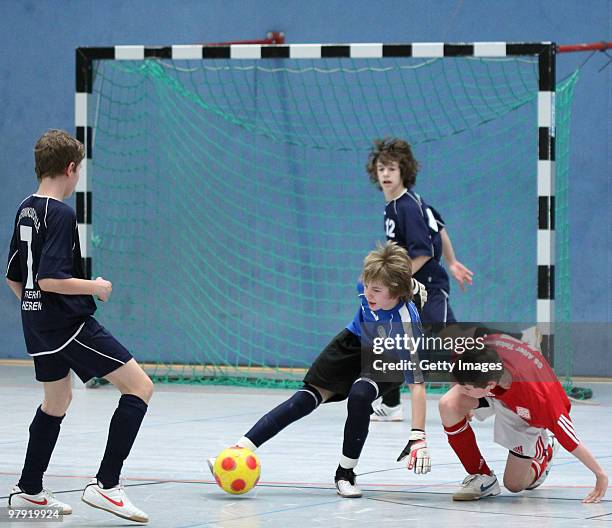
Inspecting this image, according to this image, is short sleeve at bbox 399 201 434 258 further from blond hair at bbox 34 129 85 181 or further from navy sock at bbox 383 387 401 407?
blond hair at bbox 34 129 85 181

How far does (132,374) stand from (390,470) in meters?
1.65

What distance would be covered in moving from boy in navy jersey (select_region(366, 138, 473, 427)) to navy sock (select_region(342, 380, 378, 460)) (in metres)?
2.60

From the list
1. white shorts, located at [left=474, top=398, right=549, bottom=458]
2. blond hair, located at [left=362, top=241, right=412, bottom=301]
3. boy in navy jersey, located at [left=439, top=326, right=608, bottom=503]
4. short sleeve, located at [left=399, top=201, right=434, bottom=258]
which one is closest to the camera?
boy in navy jersey, located at [left=439, top=326, right=608, bottom=503]

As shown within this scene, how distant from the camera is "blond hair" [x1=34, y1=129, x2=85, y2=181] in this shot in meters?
4.33

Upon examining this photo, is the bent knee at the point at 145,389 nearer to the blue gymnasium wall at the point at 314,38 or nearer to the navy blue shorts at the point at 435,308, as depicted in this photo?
the navy blue shorts at the point at 435,308

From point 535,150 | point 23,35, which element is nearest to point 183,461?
point 535,150

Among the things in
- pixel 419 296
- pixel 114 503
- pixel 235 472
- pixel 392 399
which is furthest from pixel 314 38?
pixel 114 503

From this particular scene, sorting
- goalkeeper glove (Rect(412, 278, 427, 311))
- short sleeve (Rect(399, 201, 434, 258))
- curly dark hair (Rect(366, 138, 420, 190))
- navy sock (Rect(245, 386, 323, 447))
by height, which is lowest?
navy sock (Rect(245, 386, 323, 447))

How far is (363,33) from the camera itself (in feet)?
34.5

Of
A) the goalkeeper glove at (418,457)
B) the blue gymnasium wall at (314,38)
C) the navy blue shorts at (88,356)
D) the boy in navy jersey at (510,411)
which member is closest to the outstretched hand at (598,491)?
the boy in navy jersey at (510,411)

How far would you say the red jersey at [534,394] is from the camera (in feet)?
14.8

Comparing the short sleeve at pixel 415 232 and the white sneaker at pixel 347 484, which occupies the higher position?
the short sleeve at pixel 415 232

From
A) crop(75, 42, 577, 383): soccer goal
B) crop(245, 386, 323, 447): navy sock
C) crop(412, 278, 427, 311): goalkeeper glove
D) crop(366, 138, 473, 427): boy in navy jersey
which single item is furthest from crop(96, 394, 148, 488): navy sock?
crop(75, 42, 577, 383): soccer goal

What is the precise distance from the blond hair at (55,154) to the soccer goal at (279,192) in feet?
18.5
